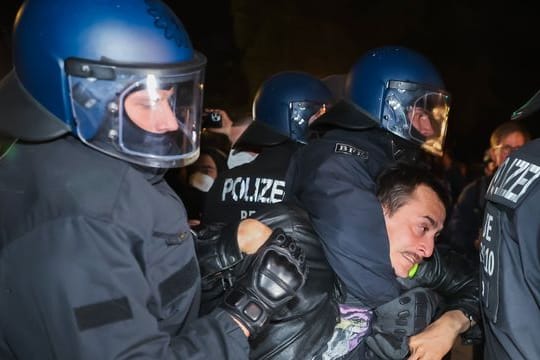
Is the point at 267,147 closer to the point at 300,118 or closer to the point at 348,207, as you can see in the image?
the point at 300,118

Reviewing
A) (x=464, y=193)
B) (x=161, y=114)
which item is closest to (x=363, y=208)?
(x=161, y=114)

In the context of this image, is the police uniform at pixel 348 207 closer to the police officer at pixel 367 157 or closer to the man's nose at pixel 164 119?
the police officer at pixel 367 157

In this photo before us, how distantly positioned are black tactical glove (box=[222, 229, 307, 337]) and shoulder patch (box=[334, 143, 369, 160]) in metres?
0.76

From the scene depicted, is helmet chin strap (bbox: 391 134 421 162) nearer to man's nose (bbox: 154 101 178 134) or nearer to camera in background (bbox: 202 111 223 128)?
man's nose (bbox: 154 101 178 134)

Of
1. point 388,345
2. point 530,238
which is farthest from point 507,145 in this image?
point 530,238

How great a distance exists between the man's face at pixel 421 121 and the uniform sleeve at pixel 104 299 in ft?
5.45

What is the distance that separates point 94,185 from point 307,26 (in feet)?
49.9

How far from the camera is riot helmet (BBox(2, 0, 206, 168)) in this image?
136 centimetres

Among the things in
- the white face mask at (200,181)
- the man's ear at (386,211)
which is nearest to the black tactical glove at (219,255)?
the man's ear at (386,211)

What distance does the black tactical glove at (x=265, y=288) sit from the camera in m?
1.42

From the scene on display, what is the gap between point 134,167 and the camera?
1444 mm

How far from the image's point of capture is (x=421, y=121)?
267 centimetres

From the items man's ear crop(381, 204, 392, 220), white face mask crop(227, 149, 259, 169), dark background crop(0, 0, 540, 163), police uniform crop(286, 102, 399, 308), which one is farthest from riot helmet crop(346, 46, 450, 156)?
dark background crop(0, 0, 540, 163)

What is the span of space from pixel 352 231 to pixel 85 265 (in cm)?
94
